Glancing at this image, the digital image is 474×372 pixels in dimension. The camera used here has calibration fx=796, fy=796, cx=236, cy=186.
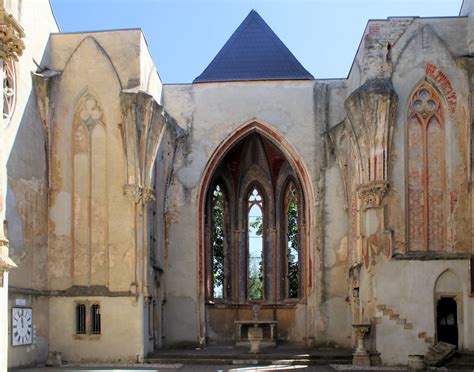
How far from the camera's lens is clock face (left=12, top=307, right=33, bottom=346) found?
18.3m

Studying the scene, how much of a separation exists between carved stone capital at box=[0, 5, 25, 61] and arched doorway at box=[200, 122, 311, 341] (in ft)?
50.1

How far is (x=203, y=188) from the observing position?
83.1 feet

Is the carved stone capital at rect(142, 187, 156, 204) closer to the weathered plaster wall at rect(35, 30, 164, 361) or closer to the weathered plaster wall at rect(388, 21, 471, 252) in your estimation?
the weathered plaster wall at rect(35, 30, 164, 361)

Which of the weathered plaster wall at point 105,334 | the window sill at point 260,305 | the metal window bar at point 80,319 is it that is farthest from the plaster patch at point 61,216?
the window sill at point 260,305

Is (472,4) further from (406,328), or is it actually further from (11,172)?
(11,172)

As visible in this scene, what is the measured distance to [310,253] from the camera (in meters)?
25.1

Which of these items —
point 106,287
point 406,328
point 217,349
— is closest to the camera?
point 406,328

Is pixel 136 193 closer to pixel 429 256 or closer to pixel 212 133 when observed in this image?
pixel 212 133

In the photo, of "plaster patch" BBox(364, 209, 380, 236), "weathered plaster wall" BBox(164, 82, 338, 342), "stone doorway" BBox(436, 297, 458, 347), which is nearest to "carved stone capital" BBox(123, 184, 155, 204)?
"weathered plaster wall" BBox(164, 82, 338, 342)

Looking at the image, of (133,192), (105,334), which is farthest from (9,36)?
(105,334)

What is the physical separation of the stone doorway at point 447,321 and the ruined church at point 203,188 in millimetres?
47

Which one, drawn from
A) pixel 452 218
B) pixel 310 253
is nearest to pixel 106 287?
pixel 310 253

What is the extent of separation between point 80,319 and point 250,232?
31.0 ft

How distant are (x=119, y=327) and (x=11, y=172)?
17.1ft
